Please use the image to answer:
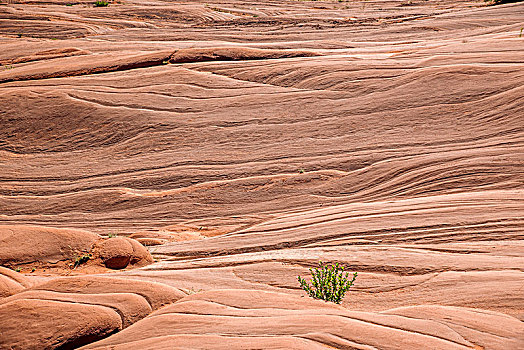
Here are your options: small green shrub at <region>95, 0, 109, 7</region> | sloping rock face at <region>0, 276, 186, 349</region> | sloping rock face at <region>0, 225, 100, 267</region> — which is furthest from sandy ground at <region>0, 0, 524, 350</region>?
small green shrub at <region>95, 0, 109, 7</region>

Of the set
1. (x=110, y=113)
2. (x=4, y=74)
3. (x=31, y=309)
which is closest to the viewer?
(x=31, y=309)

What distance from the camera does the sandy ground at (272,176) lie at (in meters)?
4.47

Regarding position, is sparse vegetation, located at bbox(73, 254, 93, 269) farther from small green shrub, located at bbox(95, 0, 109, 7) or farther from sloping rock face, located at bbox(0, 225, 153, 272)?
small green shrub, located at bbox(95, 0, 109, 7)

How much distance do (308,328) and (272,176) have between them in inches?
218

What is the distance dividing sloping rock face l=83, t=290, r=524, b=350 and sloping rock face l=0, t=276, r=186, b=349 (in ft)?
0.67

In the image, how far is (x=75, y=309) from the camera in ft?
15.2

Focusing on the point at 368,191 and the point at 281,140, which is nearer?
the point at 368,191

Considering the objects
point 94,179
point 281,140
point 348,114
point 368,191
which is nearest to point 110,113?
point 94,179

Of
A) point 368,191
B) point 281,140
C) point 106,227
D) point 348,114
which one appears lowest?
point 106,227

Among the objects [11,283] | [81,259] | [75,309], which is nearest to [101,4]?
[81,259]

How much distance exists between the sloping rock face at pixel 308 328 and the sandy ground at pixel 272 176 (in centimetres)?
2

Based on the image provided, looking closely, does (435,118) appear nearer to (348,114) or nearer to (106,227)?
(348,114)

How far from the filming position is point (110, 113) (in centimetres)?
1096

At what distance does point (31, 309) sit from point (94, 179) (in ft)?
18.5
